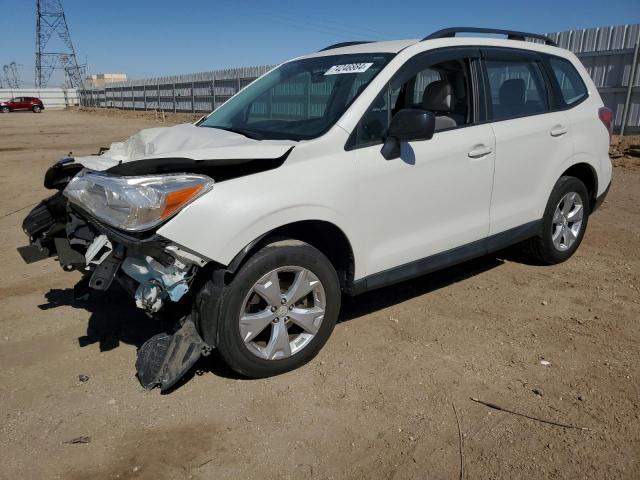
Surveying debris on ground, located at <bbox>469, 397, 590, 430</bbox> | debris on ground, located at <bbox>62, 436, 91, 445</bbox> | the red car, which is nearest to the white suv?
debris on ground, located at <bbox>62, 436, 91, 445</bbox>

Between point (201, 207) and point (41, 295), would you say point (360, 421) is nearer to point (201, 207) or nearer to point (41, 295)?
point (201, 207)

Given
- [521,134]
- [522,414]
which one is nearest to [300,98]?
[521,134]

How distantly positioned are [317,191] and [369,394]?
1.20 metres

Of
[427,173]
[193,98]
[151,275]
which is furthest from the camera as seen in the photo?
[193,98]

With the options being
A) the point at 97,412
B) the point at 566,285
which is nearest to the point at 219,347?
the point at 97,412

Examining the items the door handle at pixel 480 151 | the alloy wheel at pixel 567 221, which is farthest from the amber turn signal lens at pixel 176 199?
the alloy wheel at pixel 567 221

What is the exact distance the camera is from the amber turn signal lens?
2.74m

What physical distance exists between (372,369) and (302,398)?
0.53 metres

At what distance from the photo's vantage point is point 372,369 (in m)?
3.35

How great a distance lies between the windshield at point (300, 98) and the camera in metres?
3.55

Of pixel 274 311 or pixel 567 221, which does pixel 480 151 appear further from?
pixel 274 311

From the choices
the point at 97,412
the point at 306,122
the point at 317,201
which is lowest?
the point at 97,412

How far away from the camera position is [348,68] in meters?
3.82

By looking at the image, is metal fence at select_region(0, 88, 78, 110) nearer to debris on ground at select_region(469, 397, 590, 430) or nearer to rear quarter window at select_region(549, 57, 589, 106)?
rear quarter window at select_region(549, 57, 589, 106)
